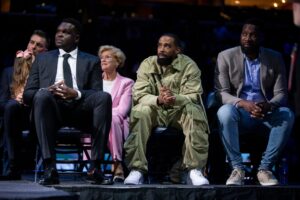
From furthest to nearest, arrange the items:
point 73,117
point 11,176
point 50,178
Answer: point 11,176, point 73,117, point 50,178

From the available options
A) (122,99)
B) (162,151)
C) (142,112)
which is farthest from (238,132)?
(122,99)

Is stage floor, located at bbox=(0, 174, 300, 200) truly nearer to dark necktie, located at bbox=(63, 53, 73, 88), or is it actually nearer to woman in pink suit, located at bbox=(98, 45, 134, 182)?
woman in pink suit, located at bbox=(98, 45, 134, 182)

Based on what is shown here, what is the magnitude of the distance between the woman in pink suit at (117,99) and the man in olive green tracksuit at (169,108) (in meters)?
0.27

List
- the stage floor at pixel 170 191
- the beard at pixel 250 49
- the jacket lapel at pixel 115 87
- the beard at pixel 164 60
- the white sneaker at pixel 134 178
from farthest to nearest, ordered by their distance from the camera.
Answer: the jacket lapel at pixel 115 87
the beard at pixel 250 49
the beard at pixel 164 60
the white sneaker at pixel 134 178
the stage floor at pixel 170 191

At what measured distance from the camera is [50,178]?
449cm

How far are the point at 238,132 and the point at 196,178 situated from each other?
546 millimetres

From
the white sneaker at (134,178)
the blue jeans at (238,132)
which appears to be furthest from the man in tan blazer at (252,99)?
the white sneaker at (134,178)

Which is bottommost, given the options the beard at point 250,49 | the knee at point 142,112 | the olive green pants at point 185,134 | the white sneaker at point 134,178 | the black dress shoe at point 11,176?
the black dress shoe at point 11,176

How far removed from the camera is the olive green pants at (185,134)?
4.88 meters

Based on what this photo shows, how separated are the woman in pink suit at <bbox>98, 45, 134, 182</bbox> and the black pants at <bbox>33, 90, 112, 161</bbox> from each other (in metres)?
0.51

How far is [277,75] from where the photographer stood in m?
5.43

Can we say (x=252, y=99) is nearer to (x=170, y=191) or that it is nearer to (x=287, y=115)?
(x=287, y=115)

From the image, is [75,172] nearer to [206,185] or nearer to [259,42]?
[206,185]

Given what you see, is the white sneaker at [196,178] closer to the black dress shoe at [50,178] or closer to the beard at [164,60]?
the beard at [164,60]
